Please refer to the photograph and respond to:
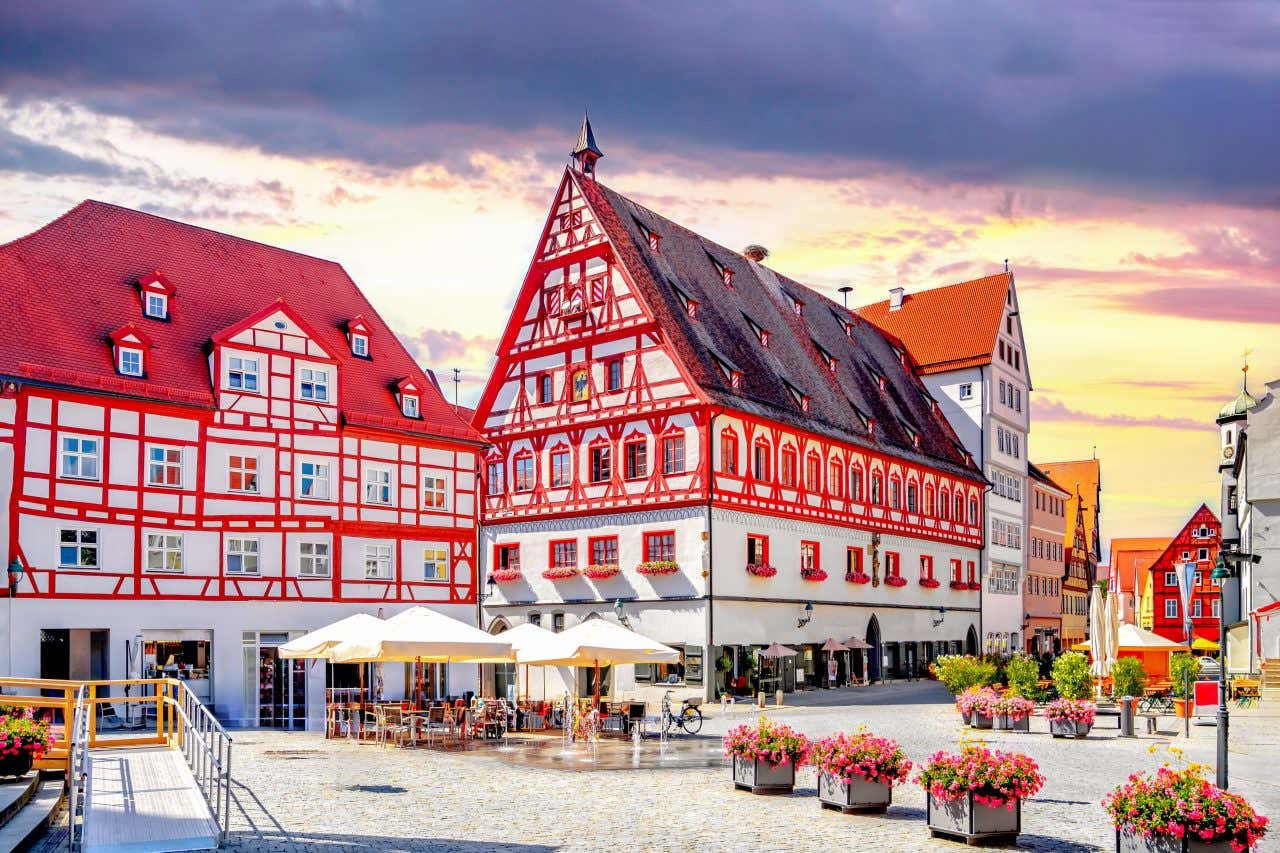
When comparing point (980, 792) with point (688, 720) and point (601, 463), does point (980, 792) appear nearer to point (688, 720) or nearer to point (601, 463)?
point (688, 720)

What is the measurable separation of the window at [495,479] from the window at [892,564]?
52.3 ft

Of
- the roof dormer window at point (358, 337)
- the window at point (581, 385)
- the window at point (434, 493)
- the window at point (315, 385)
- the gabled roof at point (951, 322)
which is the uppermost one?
the gabled roof at point (951, 322)

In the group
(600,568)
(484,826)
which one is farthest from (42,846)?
(600,568)

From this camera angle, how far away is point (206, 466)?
1423 inches

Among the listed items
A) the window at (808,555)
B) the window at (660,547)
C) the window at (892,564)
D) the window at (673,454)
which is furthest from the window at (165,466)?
the window at (892,564)

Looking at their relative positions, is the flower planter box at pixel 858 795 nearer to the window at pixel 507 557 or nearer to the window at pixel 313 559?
the window at pixel 313 559

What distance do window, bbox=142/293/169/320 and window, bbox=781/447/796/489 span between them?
846 inches

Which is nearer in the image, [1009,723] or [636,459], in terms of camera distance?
[1009,723]

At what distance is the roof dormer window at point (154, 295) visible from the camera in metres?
36.9

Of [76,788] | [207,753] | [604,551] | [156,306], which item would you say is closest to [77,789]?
[76,788]

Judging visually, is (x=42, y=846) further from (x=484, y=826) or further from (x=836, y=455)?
(x=836, y=455)

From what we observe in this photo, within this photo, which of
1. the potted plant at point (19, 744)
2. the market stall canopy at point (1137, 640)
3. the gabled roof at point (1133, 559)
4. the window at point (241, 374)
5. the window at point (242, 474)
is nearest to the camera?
the potted plant at point (19, 744)

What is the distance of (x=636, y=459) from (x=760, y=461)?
4.30 metres

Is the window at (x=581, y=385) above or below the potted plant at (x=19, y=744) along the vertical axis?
above
